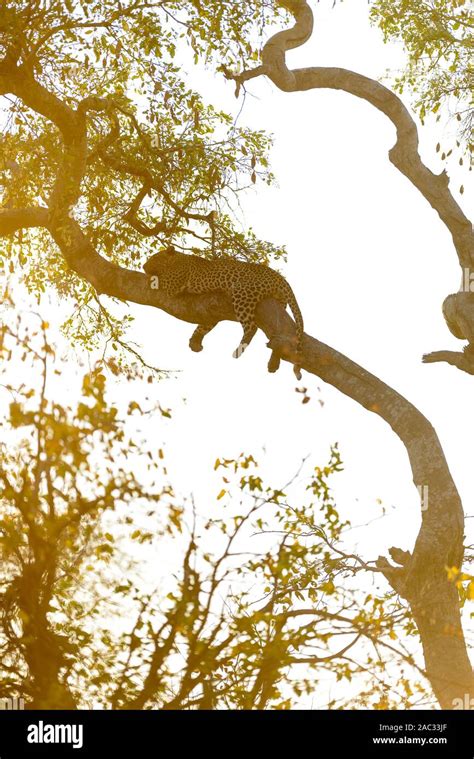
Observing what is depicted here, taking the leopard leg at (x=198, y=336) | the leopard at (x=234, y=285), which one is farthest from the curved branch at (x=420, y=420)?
the leopard leg at (x=198, y=336)

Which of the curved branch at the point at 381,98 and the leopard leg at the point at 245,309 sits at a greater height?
the curved branch at the point at 381,98

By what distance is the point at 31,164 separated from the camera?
523 inches

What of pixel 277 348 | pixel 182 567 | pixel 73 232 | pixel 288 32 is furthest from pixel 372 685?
pixel 288 32

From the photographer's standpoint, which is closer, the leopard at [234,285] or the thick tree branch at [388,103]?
the leopard at [234,285]

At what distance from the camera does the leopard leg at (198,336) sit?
1123cm

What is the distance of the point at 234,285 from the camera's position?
35.0ft

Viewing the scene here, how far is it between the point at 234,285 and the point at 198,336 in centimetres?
90
